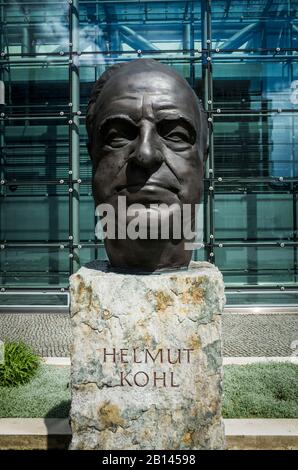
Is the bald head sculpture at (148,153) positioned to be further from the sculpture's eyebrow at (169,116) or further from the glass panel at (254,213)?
the glass panel at (254,213)

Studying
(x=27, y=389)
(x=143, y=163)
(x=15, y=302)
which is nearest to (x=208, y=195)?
(x=15, y=302)

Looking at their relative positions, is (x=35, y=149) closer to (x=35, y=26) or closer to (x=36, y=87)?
(x=36, y=87)

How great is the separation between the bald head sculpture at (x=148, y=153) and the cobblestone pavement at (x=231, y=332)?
3.20 metres

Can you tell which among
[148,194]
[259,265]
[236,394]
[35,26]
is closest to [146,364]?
[148,194]

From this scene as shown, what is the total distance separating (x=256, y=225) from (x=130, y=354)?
22.3 feet

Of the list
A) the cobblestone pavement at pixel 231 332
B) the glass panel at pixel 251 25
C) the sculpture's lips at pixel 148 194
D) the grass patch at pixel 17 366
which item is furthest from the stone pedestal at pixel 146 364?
the glass panel at pixel 251 25

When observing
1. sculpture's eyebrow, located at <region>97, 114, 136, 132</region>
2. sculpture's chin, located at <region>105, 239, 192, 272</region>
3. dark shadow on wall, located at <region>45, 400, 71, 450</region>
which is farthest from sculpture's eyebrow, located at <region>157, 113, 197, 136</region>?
dark shadow on wall, located at <region>45, 400, 71, 450</region>

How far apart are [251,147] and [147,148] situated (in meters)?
6.82

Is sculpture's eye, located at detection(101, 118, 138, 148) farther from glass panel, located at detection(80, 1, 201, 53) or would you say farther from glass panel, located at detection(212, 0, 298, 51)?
glass panel, located at detection(212, 0, 298, 51)

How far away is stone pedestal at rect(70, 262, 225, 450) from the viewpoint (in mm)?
2561

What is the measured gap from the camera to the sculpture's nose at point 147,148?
2576 millimetres

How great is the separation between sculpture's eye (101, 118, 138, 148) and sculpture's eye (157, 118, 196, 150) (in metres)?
0.17

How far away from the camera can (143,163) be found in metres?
2.58

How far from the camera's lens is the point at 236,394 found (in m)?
3.99
